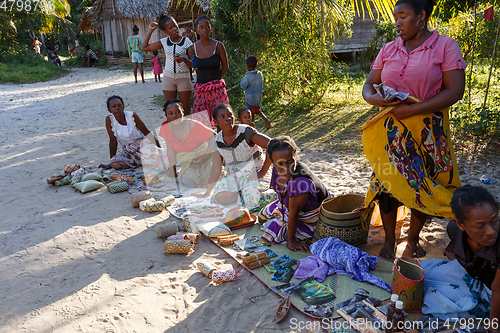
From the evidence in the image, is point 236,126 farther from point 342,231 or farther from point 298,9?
point 298,9

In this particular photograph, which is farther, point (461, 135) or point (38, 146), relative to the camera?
point (38, 146)

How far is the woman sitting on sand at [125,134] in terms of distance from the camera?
5.08m

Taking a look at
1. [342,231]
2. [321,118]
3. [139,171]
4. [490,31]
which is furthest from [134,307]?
[490,31]

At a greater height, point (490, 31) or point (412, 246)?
point (490, 31)

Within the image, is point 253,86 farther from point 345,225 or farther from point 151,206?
point 345,225

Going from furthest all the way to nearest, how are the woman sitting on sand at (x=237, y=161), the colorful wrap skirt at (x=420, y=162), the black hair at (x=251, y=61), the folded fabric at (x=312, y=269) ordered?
1. the black hair at (x=251, y=61)
2. the woman sitting on sand at (x=237, y=161)
3. the folded fabric at (x=312, y=269)
4. the colorful wrap skirt at (x=420, y=162)


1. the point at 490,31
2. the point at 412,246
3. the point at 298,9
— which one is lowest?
the point at 412,246

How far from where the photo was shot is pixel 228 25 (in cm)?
795

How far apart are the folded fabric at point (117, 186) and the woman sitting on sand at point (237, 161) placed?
3.51 ft

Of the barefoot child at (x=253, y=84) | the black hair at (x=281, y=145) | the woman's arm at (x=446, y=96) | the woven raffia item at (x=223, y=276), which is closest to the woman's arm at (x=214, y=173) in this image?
the black hair at (x=281, y=145)

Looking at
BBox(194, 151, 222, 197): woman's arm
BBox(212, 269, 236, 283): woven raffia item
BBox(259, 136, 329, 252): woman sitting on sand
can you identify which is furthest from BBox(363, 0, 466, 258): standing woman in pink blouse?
BBox(194, 151, 222, 197): woman's arm

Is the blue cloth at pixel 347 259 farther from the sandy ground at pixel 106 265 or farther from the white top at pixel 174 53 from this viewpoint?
the white top at pixel 174 53

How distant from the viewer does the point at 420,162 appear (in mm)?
2480

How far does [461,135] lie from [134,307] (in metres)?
5.31
